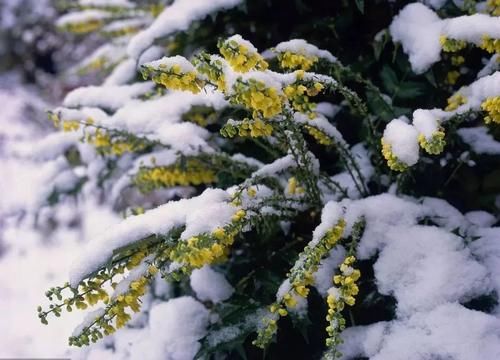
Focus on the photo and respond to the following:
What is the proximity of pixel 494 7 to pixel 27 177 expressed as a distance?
2.17m

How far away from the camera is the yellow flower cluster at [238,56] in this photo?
86 cm

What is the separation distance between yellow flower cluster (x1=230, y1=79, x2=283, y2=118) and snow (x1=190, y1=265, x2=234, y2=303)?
63 cm

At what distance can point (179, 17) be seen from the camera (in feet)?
4.79

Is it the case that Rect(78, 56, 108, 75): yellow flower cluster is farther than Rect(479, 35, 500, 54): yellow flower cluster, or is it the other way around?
Rect(78, 56, 108, 75): yellow flower cluster

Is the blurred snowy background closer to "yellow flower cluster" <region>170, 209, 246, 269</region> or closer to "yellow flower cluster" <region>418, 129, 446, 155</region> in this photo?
"yellow flower cluster" <region>170, 209, 246, 269</region>

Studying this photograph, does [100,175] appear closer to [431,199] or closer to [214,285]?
[214,285]

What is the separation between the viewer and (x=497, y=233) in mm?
1229

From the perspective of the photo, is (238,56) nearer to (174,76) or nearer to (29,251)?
(174,76)

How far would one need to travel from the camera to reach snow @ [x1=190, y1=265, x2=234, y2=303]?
4.48ft

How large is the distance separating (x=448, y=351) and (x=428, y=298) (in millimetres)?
114

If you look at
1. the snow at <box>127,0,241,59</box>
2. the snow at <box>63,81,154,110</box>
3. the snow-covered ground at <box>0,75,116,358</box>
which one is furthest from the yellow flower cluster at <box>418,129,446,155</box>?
the snow-covered ground at <box>0,75,116,358</box>

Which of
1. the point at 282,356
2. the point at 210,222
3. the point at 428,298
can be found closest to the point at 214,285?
the point at 282,356

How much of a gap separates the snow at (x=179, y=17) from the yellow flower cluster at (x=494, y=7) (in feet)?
2.02

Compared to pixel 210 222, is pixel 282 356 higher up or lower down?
lower down
